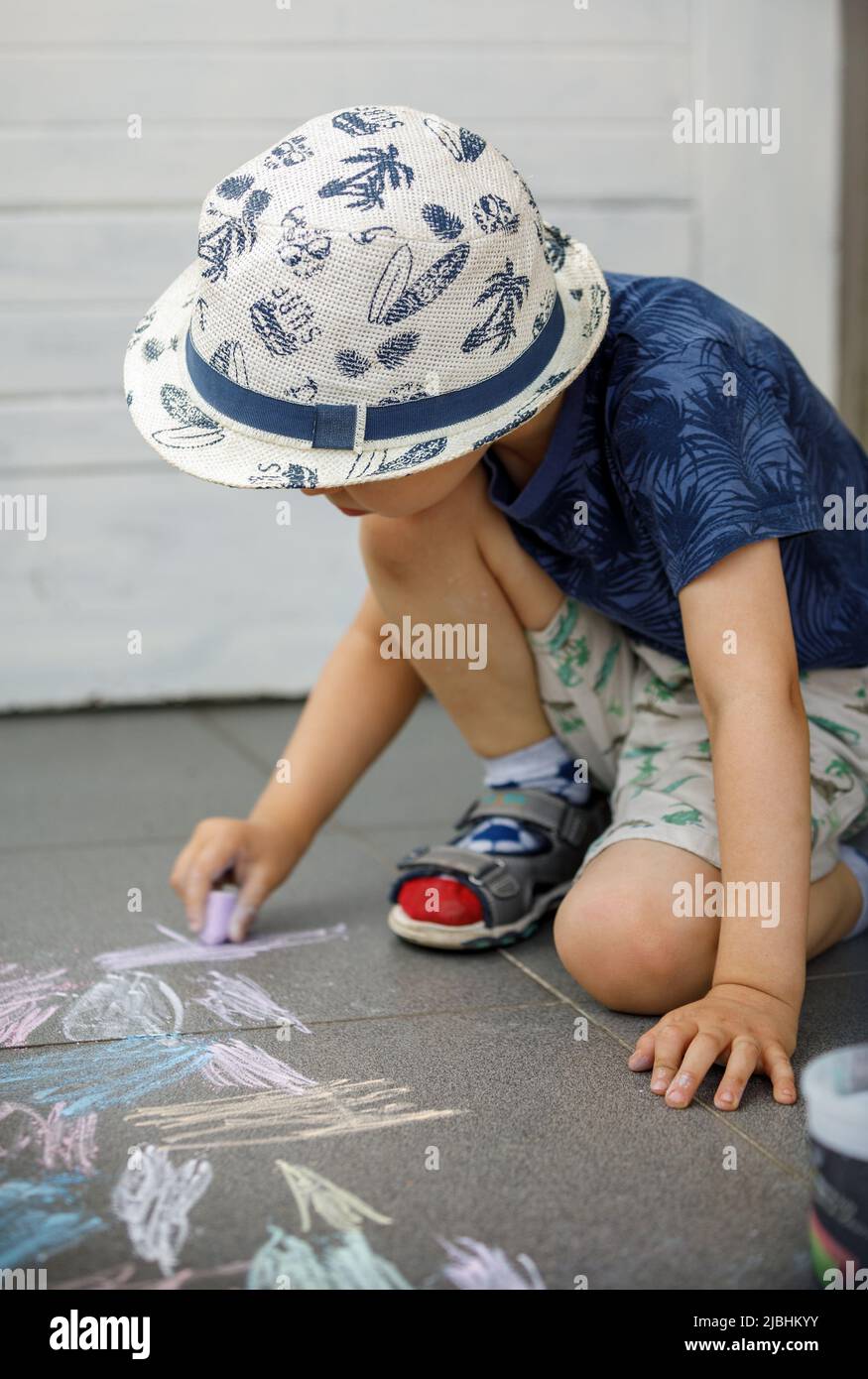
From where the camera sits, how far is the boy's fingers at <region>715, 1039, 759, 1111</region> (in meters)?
0.91

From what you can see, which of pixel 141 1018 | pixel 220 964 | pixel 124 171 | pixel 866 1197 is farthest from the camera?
pixel 124 171

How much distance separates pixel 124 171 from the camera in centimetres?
219

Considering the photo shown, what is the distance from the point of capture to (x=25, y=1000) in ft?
3.84

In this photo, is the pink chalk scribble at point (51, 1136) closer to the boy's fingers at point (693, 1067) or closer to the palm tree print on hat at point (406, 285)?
the boy's fingers at point (693, 1067)

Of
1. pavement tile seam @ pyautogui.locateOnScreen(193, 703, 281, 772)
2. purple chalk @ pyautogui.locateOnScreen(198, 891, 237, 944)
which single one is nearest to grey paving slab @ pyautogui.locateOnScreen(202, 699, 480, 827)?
pavement tile seam @ pyautogui.locateOnScreen(193, 703, 281, 772)

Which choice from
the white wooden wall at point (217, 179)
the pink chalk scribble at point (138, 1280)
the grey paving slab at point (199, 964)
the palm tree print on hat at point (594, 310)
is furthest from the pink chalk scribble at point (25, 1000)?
the white wooden wall at point (217, 179)

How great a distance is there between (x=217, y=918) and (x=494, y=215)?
660 mm

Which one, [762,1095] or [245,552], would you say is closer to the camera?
[762,1095]

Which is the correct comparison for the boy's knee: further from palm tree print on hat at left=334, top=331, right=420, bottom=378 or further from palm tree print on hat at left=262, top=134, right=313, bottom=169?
palm tree print on hat at left=262, top=134, right=313, bottom=169

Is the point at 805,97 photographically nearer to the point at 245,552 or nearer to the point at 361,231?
the point at 245,552

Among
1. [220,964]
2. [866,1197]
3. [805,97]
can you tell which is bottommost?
[220,964]

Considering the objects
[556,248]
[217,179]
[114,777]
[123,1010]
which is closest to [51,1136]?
[123,1010]
